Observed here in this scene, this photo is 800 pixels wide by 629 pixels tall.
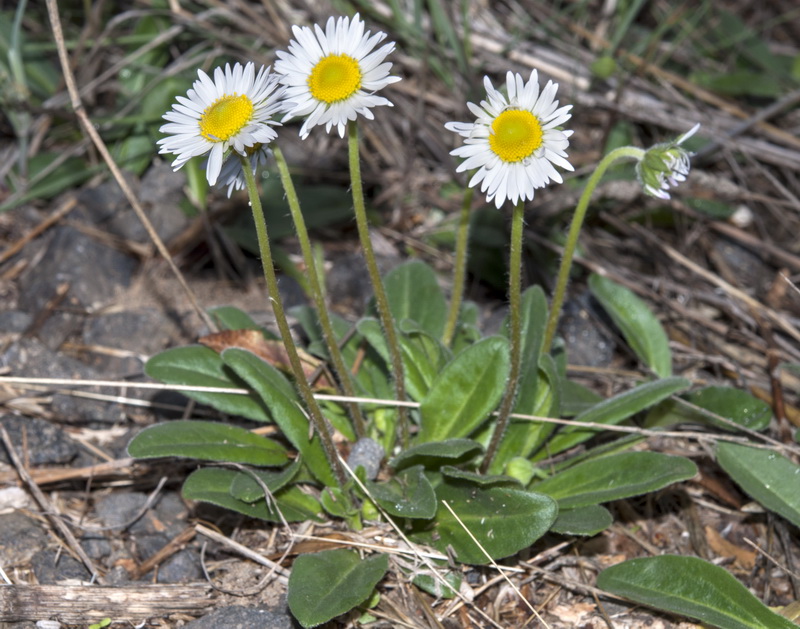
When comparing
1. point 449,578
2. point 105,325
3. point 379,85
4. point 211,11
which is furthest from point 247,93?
point 211,11

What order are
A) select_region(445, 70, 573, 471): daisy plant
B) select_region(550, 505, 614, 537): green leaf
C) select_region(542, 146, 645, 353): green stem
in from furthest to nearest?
select_region(550, 505, 614, 537): green leaf < select_region(542, 146, 645, 353): green stem < select_region(445, 70, 573, 471): daisy plant

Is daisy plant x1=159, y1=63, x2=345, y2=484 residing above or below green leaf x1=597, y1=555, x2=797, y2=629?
above

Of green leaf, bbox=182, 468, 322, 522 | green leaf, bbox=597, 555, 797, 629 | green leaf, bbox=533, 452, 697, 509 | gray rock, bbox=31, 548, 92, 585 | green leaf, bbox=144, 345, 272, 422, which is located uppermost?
green leaf, bbox=533, 452, 697, 509

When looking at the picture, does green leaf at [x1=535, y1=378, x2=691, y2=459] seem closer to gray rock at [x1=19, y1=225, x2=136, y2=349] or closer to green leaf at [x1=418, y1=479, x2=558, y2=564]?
green leaf at [x1=418, y1=479, x2=558, y2=564]

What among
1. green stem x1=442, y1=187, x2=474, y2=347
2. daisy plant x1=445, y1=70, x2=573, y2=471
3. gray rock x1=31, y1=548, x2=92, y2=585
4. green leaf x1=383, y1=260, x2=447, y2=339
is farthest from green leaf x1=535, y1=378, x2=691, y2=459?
gray rock x1=31, y1=548, x2=92, y2=585

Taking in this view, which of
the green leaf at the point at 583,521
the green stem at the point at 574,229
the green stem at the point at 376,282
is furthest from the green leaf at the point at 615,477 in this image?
the green stem at the point at 376,282

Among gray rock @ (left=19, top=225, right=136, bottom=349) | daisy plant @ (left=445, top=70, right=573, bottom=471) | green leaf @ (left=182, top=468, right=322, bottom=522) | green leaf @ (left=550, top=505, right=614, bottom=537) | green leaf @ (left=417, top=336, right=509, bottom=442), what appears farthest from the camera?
gray rock @ (left=19, top=225, right=136, bottom=349)

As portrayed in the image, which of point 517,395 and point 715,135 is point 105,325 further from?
point 715,135

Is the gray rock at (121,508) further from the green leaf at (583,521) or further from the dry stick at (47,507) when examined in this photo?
the green leaf at (583,521)
